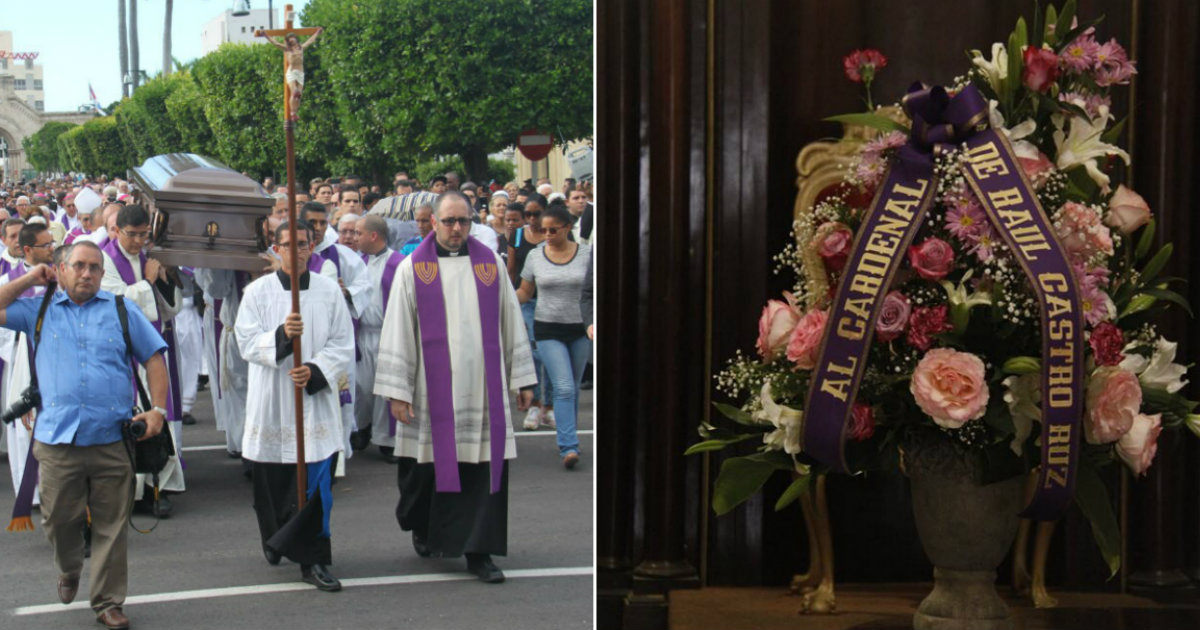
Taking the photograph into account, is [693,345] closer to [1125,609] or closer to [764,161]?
[764,161]

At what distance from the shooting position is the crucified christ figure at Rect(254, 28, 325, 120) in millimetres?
3479

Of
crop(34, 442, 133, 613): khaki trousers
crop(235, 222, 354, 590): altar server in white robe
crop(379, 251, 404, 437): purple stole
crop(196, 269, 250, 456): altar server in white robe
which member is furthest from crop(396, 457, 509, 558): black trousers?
crop(34, 442, 133, 613): khaki trousers

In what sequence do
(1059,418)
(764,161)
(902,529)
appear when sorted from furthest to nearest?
(902,529)
(764,161)
(1059,418)

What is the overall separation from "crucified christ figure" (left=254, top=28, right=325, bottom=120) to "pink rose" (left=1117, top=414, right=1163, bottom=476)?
211cm

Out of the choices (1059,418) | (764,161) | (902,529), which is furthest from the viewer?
(902,529)

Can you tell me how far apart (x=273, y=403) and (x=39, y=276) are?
2.31 ft

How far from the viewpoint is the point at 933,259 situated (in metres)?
2.62

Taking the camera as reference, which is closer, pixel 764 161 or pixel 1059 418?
pixel 1059 418

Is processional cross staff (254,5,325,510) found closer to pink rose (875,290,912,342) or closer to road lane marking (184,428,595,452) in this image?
road lane marking (184,428,595,452)

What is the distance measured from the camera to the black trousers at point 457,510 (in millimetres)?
3594

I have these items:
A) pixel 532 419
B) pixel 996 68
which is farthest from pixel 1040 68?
pixel 532 419

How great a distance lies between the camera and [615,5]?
348cm

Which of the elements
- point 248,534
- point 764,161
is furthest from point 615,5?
point 248,534

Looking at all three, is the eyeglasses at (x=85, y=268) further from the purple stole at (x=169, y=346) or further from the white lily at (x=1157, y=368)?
the white lily at (x=1157, y=368)
